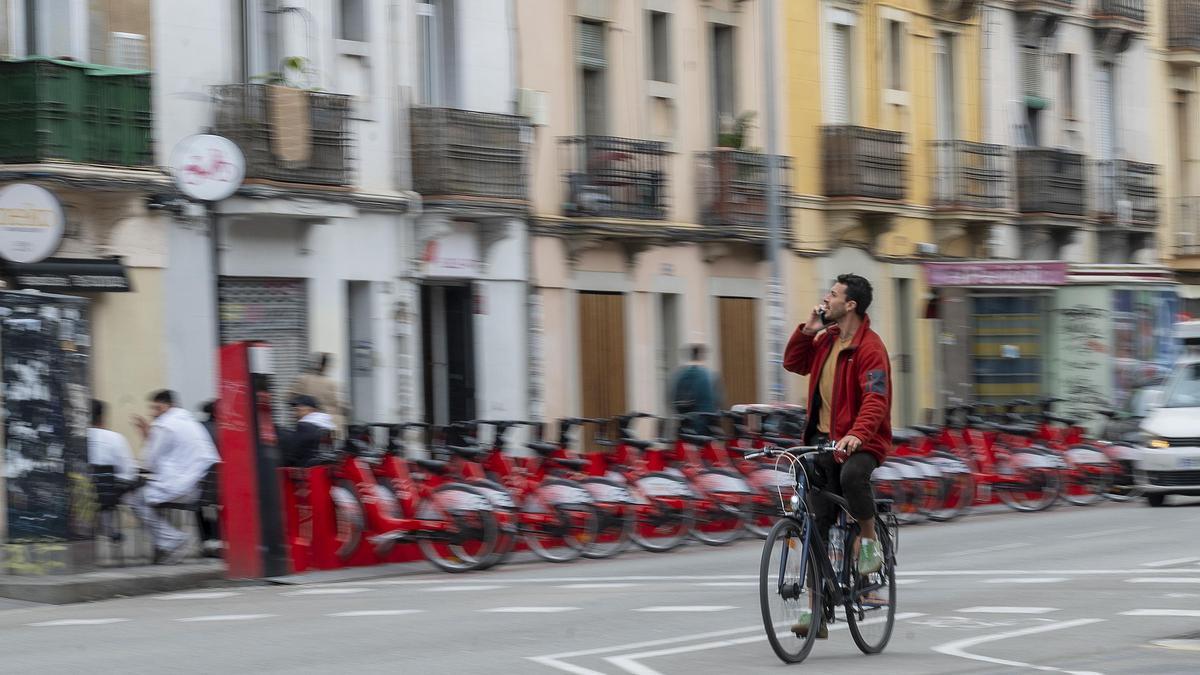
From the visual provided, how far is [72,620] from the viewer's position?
13602mm

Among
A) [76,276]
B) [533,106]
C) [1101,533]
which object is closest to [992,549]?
[1101,533]

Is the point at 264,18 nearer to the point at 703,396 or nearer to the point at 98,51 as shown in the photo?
the point at 98,51

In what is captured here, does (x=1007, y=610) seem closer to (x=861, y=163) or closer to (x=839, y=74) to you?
(x=861, y=163)

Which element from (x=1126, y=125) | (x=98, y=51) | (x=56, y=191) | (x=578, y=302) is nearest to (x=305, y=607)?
(x=56, y=191)

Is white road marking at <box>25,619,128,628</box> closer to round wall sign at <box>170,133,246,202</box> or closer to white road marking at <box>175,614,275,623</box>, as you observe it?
white road marking at <box>175,614,275,623</box>

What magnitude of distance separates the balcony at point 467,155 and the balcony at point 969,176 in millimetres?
11927

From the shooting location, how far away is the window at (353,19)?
83.6 ft

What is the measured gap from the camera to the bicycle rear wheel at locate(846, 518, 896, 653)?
34.4 ft

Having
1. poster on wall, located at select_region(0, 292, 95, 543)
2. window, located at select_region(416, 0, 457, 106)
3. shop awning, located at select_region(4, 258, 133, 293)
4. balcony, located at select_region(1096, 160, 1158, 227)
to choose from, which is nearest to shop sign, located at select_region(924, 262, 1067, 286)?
balcony, located at select_region(1096, 160, 1158, 227)

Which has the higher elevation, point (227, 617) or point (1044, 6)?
point (1044, 6)

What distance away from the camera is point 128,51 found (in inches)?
867

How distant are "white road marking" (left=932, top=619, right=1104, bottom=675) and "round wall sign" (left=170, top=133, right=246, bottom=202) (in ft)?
37.3

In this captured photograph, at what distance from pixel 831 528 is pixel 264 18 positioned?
50.7ft

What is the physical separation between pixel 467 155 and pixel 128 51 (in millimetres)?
5626
